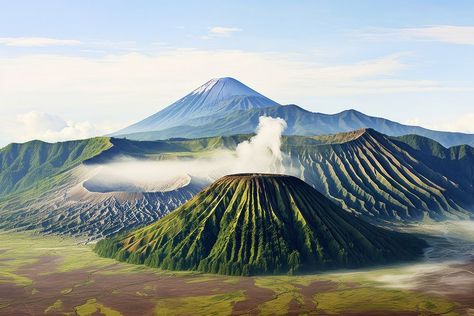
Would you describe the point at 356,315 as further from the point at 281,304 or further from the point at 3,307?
the point at 3,307

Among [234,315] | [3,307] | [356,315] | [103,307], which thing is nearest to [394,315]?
[356,315]

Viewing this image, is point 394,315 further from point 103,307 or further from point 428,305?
point 103,307

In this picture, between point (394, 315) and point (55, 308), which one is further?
point (55, 308)

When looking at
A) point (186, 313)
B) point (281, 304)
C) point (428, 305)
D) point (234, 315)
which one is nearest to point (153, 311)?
point (186, 313)

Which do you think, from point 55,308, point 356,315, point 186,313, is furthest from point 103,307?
point 356,315

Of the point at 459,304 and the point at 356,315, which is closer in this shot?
the point at 356,315

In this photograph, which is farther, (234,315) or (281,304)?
(281,304)

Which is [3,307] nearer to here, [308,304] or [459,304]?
[308,304]
